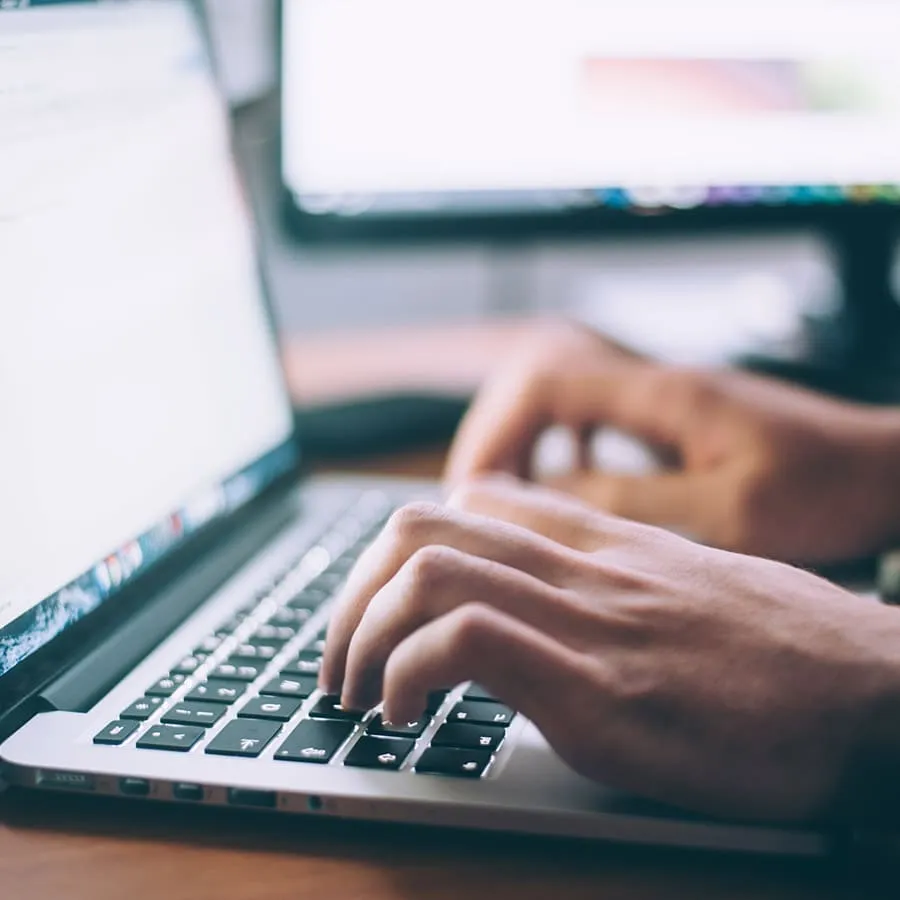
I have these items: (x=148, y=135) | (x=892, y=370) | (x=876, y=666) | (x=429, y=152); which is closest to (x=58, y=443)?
(x=148, y=135)

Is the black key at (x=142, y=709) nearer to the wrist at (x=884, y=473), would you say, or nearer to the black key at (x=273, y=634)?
the black key at (x=273, y=634)

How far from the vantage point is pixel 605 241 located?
877mm

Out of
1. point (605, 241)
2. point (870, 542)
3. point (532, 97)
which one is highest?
point (532, 97)

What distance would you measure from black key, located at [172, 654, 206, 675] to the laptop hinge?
0.02 meters

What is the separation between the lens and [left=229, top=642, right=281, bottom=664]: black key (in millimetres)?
465

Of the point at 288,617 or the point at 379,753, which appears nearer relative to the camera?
the point at 379,753

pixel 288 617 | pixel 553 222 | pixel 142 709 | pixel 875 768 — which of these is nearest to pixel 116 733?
pixel 142 709

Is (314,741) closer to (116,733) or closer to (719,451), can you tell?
(116,733)

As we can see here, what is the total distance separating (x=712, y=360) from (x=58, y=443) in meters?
0.53

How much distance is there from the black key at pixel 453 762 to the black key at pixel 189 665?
11cm

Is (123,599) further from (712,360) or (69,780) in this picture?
(712,360)

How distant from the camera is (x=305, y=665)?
1.48 feet

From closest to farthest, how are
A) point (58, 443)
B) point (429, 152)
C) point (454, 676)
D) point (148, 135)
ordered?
point (454, 676) < point (58, 443) < point (148, 135) < point (429, 152)

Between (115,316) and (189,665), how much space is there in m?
0.17
